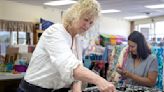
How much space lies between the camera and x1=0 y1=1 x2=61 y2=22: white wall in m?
8.01

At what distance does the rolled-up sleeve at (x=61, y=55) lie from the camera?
111 cm

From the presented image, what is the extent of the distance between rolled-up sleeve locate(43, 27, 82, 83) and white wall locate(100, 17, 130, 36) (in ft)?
31.9

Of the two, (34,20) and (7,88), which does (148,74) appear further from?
(34,20)

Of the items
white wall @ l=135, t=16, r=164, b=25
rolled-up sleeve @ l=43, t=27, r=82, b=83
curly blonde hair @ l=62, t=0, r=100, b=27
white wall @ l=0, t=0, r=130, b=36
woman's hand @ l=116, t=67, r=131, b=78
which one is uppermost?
white wall @ l=0, t=0, r=130, b=36

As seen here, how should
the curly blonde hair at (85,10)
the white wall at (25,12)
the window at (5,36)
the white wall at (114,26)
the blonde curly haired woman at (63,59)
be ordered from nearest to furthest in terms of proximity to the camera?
the blonde curly haired woman at (63,59) < the curly blonde hair at (85,10) < the window at (5,36) < the white wall at (25,12) < the white wall at (114,26)

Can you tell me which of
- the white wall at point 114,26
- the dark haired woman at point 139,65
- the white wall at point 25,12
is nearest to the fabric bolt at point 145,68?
the dark haired woman at point 139,65

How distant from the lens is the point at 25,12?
8.59 metres

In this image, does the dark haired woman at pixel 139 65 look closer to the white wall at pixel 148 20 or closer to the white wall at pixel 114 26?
the white wall at pixel 114 26

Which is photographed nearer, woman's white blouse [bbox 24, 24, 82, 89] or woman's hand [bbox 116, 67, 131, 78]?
woman's white blouse [bbox 24, 24, 82, 89]

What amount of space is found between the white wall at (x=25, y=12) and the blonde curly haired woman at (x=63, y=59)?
683cm

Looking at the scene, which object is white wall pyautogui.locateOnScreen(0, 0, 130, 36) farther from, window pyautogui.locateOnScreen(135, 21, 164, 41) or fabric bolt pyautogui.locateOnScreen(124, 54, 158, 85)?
fabric bolt pyautogui.locateOnScreen(124, 54, 158, 85)

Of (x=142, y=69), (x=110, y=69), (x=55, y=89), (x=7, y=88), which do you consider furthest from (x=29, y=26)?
(x=55, y=89)

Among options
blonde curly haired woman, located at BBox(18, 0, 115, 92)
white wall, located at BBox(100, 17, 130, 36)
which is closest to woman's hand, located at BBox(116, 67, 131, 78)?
blonde curly haired woman, located at BBox(18, 0, 115, 92)

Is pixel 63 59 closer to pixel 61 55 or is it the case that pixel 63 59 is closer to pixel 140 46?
pixel 61 55
